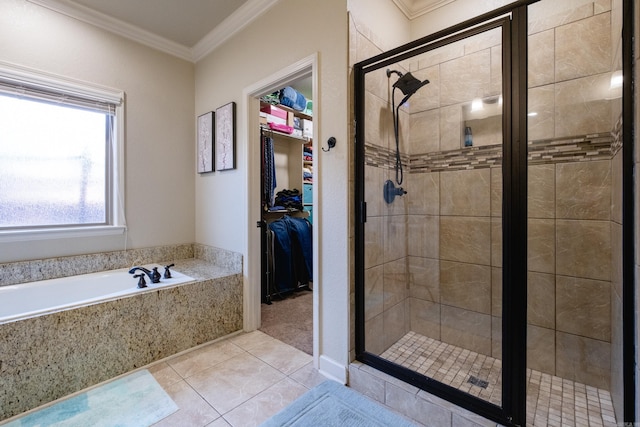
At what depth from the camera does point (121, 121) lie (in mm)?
2545

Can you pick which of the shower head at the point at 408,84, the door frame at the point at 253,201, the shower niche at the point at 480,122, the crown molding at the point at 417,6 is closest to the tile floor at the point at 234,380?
the door frame at the point at 253,201

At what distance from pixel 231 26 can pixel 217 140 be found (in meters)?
0.98

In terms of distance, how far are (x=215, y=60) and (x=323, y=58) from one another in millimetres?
1475

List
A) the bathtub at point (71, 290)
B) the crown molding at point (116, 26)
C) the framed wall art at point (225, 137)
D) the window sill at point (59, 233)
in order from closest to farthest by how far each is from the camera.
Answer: the bathtub at point (71, 290)
the window sill at point (59, 233)
the crown molding at point (116, 26)
the framed wall art at point (225, 137)

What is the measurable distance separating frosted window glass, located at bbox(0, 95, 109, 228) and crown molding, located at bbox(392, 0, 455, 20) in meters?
2.68

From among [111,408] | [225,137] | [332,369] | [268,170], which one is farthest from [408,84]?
[111,408]

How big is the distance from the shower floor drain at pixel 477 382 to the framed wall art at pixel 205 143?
8.59 feet

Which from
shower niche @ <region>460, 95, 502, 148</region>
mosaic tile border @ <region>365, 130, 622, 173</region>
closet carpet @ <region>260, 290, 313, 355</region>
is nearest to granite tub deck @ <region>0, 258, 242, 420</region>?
closet carpet @ <region>260, 290, 313, 355</region>

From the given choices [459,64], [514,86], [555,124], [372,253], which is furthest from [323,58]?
[555,124]

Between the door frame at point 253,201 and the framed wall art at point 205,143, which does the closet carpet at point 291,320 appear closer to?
the door frame at point 253,201

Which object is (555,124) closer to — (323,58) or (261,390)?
(323,58)

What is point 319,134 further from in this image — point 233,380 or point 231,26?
point 233,380

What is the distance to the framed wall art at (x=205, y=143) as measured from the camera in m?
2.76

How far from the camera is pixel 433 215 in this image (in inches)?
85.1
